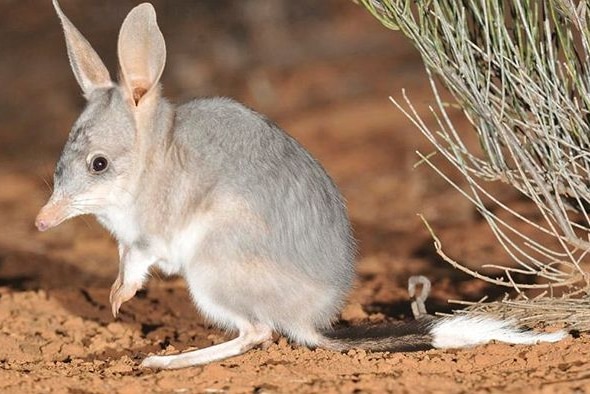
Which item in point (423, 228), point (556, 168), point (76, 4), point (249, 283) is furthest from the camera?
point (76, 4)

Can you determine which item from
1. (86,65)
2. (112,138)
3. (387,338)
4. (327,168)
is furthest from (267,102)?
(387,338)

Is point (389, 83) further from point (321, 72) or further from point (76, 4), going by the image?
point (76, 4)

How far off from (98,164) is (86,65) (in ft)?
1.60

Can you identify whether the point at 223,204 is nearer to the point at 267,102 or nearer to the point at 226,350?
the point at 226,350

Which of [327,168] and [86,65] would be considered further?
[327,168]

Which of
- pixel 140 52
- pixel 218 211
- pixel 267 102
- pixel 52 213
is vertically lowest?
pixel 267 102

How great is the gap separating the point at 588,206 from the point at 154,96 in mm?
1981

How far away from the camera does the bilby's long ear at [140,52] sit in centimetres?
463

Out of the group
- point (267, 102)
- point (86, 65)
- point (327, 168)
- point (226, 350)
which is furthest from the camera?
point (267, 102)

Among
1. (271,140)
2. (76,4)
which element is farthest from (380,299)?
(76,4)

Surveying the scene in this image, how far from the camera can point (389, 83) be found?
1168cm

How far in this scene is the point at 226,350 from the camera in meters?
4.67

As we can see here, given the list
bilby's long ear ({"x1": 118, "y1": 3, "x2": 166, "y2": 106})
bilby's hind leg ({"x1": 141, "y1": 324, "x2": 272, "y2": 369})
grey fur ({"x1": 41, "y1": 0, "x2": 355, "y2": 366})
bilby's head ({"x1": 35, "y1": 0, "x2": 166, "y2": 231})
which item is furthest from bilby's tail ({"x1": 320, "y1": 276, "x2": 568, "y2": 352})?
bilby's long ear ({"x1": 118, "y1": 3, "x2": 166, "y2": 106})

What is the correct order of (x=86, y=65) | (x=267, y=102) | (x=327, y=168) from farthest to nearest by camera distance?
(x=267, y=102)
(x=327, y=168)
(x=86, y=65)
